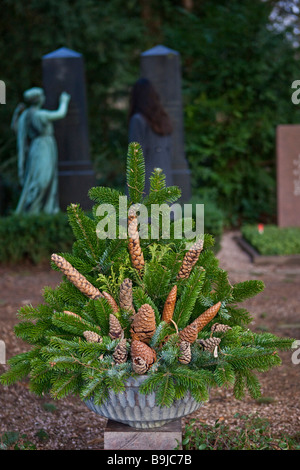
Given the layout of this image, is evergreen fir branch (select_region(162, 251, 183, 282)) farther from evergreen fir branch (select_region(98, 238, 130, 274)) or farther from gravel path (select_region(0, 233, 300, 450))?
gravel path (select_region(0, 233, 300, 450))

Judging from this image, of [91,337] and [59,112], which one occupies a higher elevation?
[59,112]

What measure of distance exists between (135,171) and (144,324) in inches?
22.5

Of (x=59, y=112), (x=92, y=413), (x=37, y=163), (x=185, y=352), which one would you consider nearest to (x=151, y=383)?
(x=185, y=352)

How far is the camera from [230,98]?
1130cm

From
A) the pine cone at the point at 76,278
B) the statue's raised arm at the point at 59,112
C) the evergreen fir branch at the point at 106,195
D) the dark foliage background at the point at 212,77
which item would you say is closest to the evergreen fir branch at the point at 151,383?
the pine cone at the point at 76,278

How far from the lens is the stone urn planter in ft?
6.15

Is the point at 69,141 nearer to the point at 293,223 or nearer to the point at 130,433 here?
the point at 293,223

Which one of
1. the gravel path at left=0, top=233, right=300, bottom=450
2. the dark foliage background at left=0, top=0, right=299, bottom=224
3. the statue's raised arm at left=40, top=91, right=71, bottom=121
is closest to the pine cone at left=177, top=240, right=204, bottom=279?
the gravel path at left=0, top=233, right=300, bottom=450

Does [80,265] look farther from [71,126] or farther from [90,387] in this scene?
[71,126]

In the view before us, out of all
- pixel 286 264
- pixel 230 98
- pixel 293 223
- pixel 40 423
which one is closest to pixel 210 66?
pixel 230 98

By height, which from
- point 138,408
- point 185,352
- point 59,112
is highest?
point 59,112

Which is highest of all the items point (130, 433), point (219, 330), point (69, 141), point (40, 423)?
point (69, 141)

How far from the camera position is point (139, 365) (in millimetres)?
1812

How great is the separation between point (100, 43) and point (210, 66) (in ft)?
→ 7.56
